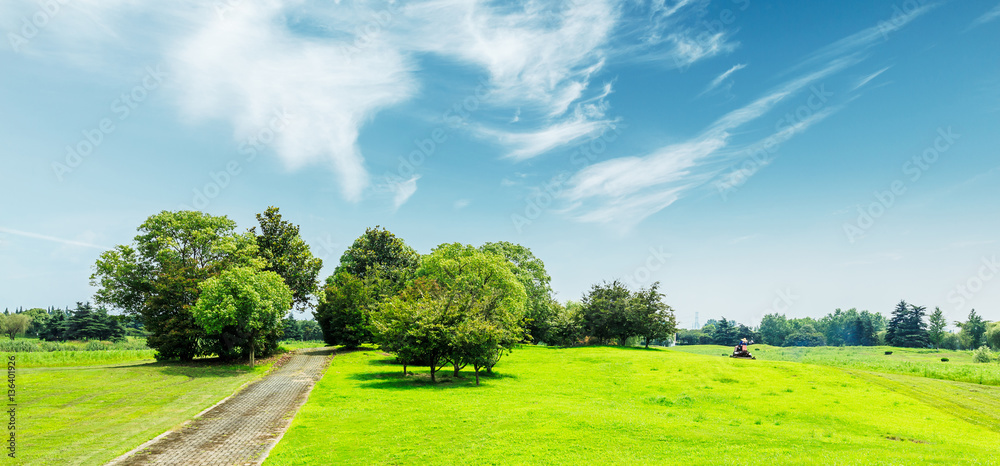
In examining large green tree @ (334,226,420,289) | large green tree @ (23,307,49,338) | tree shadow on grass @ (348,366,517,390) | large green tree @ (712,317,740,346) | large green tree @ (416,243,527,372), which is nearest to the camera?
tree shadow on grass @ (348,366,517,390)

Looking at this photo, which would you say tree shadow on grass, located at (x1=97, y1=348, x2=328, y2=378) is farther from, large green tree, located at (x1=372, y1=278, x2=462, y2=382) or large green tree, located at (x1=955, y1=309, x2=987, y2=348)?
large green tree, located at (x1=955, y1=309, x2=987, y2=348)

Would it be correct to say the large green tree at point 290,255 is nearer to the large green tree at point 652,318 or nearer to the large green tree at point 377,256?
the large green tree at point 377,256

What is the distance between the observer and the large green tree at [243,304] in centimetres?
3972

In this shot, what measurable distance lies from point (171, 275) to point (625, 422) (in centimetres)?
4643

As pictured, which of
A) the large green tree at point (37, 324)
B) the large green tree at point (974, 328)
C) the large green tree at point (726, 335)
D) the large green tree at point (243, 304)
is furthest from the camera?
the large green tree at point (726, 335)

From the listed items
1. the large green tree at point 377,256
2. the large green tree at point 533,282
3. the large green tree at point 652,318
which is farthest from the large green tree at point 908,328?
the large green tree at point 377,256

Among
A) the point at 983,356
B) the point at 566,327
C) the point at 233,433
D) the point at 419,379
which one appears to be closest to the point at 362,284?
the point at 419,379

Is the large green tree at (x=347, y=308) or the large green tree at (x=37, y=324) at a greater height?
the large green tree at (x=347, y=308)

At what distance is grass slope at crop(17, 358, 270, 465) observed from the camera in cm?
1652

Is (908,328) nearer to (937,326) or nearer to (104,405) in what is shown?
(937,326)

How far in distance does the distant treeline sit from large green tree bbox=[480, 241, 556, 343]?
58763 millimetres

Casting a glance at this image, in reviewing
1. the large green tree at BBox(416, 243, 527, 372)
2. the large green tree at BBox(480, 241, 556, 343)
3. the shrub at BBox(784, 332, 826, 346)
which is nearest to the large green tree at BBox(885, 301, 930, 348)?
the shrub at BBox(784, 332, 826, 346)

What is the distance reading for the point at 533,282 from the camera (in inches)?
3078

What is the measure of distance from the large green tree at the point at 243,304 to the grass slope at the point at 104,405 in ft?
13.9
